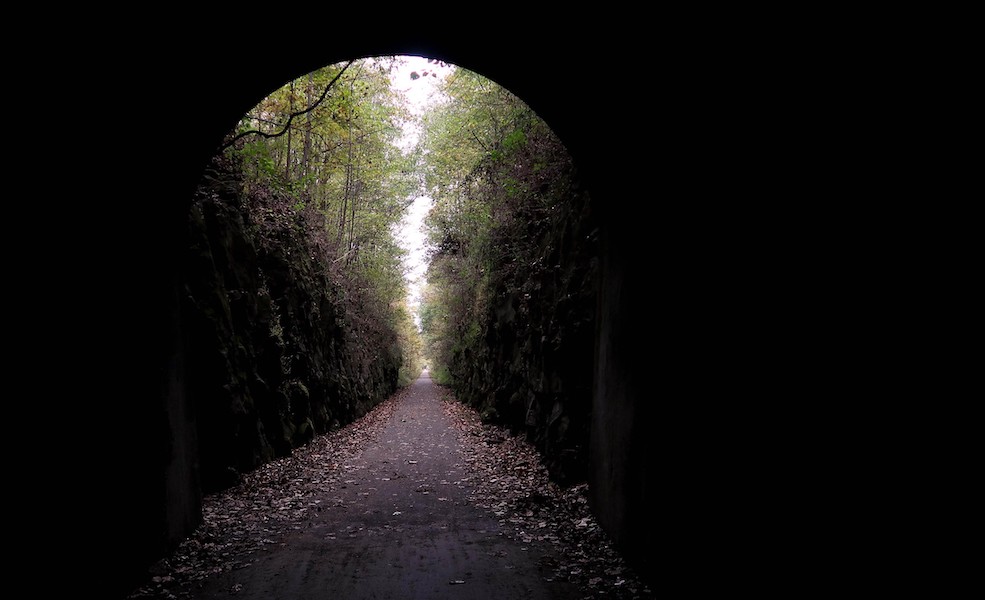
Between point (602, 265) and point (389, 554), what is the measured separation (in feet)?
12.9

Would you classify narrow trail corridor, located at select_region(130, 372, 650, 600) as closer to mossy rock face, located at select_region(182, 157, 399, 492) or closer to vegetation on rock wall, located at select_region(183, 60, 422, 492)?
mossy rock face, located at select_region(182, 157, 399, 492)

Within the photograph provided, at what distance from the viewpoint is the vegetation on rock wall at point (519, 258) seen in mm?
8266

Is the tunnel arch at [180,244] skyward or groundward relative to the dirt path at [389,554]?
skyward

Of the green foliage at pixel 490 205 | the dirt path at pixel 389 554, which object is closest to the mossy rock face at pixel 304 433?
the dirt path at pixel 389 554

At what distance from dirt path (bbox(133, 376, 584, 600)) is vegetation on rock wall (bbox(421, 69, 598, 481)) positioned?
2106 mm

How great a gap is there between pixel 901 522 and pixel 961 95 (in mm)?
1522

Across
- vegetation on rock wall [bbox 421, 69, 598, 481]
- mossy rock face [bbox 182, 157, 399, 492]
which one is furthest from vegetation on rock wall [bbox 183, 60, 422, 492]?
vegetation on rock wall [bbox 421, 69, 598, 481]

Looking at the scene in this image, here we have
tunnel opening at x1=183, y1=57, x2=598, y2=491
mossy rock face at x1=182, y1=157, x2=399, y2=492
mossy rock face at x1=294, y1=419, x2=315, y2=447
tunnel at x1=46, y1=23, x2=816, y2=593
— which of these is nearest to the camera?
tunnel at x1=46, y1=23, x2=816, y2=593

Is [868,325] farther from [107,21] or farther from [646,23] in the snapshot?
[107,21]

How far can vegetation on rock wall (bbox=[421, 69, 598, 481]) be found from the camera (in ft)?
27.1

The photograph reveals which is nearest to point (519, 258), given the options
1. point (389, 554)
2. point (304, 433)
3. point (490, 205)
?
point (490, 205)

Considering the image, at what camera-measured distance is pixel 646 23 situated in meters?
4.21

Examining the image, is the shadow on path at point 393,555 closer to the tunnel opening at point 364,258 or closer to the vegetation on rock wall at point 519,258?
the tunnel opening at point 364,258

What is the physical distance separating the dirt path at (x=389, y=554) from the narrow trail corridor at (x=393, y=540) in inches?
0.6
